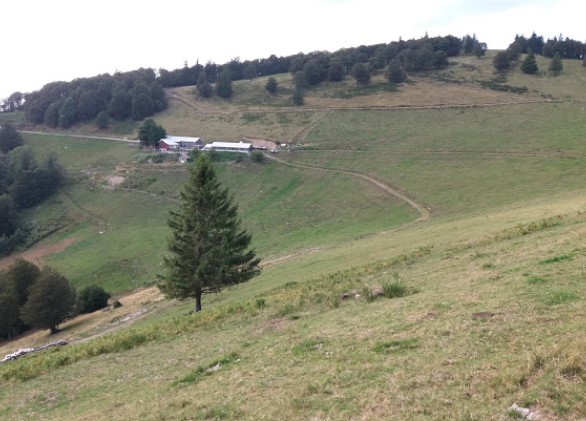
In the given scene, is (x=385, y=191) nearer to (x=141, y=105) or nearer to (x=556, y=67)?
(x=556, y=67)

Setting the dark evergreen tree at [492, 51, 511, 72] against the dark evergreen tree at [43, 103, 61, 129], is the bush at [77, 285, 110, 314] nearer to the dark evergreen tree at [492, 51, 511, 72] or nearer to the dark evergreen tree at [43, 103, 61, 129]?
the dark evergreen tree at [43, 103, 61, 129]

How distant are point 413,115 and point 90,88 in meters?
90.5

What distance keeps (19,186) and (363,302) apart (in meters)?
88.5

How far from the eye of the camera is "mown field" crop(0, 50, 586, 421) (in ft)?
31.8

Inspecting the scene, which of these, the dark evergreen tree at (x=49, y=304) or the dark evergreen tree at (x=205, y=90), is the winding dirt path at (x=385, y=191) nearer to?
the dark evergreen tree at (x=49, y=304)

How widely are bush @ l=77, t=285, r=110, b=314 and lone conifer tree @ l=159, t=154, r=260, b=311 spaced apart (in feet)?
68.2

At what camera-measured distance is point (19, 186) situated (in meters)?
90.1

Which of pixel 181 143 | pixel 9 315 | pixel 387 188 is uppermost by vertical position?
pixel 181 143

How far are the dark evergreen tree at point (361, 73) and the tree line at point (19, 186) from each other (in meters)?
68.6

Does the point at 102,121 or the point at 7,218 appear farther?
the point at 102,121

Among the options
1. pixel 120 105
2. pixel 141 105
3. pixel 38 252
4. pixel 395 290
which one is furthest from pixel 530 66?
pixel 395 290

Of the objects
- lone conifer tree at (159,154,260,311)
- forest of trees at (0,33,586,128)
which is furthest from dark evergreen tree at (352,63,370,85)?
lone conifer tree at (159,154,260,311)

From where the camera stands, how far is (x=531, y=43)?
16100 cm

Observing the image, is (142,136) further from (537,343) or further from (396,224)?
(537,343)
